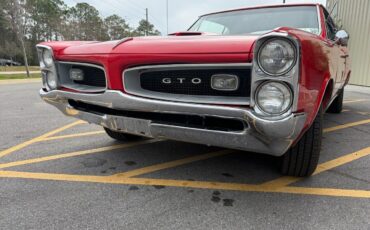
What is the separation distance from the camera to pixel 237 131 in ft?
7.14

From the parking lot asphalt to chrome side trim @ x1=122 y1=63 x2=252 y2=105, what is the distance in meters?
0.79

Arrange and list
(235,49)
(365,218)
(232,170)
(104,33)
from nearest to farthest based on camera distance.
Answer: (235,49) < (365,218) < (232,170) < (104,33)

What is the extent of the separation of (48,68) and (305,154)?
240cm

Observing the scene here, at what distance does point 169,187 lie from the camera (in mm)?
2732

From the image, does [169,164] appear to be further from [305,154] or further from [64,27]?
[64,27]

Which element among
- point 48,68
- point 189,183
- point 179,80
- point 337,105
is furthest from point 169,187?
point 337,105

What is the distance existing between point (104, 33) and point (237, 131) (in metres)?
48.9

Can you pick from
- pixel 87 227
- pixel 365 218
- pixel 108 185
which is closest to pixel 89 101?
pixel 108 185

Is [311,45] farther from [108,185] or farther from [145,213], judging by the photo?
[108,185]

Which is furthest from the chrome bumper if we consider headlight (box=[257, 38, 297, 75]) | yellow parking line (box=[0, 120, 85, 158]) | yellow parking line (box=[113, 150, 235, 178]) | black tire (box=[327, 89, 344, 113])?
black tire (box=[327, 89, 344, 113])

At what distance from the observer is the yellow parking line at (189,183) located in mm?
2633

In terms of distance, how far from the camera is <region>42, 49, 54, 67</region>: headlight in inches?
118

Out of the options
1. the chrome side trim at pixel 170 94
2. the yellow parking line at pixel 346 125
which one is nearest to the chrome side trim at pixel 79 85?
the chrome side trim at pixel 170 94

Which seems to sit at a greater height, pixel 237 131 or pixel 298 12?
pixel 298 12
